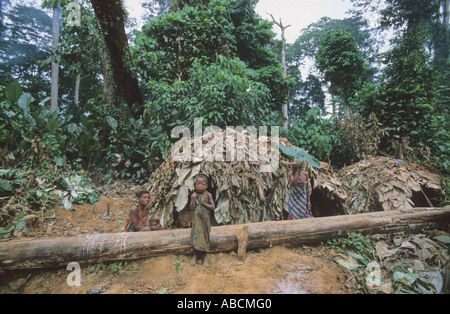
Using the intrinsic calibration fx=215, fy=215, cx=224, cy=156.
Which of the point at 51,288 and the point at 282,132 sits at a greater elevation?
the point at 282,132

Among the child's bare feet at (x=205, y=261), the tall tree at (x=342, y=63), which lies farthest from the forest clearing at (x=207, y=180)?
the tall tree at (x=342, y=63)

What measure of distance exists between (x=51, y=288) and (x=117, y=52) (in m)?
6.70

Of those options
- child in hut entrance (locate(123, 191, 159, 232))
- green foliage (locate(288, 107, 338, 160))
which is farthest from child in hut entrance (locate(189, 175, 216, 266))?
green foliage (locate(288, 107, 338, 160))

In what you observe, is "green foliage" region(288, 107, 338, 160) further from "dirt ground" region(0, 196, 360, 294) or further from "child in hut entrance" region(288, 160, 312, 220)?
"dirt ground" region(0, 196, 360, 294)

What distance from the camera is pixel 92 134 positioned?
21.3 feet

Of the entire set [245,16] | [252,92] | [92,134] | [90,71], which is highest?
[245,16]

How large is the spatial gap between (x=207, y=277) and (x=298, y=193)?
2308 millimetres

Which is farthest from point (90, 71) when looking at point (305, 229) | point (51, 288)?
point (305, 229)

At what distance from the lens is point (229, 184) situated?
3.65 m

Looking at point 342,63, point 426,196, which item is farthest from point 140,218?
point 342,63

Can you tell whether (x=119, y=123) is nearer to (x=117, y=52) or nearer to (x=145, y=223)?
(x=117, y=52)

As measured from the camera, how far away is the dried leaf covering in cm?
470

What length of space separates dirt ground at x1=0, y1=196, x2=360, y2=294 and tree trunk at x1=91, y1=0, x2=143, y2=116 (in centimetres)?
623

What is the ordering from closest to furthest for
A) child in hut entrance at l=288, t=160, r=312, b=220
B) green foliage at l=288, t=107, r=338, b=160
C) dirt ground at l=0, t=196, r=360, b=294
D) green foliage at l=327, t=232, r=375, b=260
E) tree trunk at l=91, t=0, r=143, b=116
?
1. dirt ground at l=0, t=196, r=360, b=294
2. green foliage at l=327, t=232, r=375, b=260
3. child in hut entrance at l=288, t=160, r=312, b=220
4. tree trunk at l=91, t=0, r=143, b=116
5. green foliage at l=288, t=107, r=338, b=160
